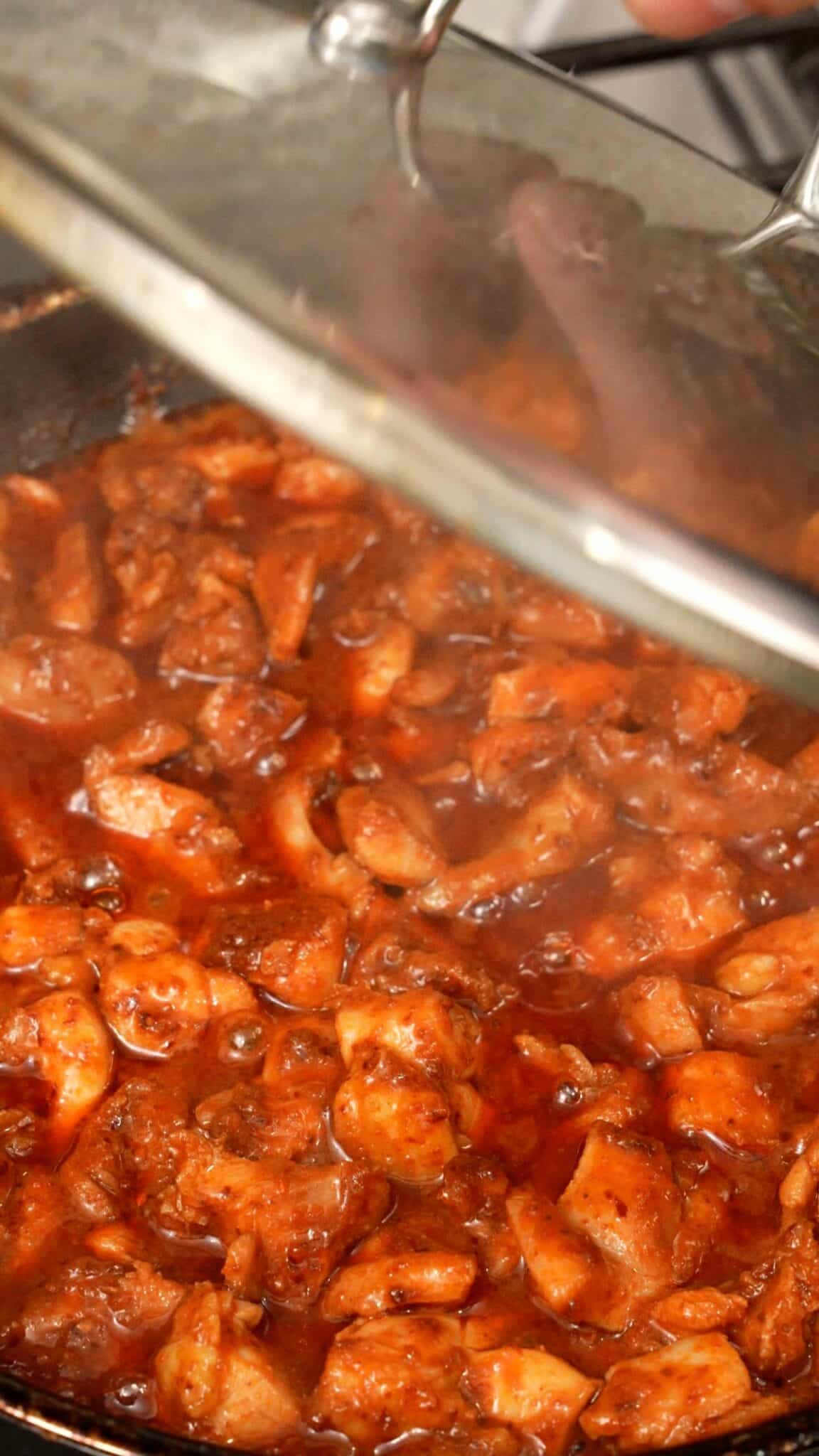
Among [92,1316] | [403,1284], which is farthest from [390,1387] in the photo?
[92,1316]

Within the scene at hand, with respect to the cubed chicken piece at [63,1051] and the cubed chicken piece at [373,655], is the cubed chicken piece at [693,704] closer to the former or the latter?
the cubed chicken piece at [373,655]

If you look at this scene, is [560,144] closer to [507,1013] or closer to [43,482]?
[507,1013]

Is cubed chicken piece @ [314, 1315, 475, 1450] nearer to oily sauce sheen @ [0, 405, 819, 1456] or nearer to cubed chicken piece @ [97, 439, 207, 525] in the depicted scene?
oily sauce sheen @ [0, 405, 819, 1456]

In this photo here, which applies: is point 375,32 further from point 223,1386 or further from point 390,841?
point 223,1386

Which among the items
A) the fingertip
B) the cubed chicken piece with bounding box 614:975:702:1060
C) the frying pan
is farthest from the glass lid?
the frying pan

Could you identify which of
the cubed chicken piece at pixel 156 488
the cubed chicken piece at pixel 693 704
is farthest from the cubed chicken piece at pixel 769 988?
the cubed chicken piece at pixel 156 488
